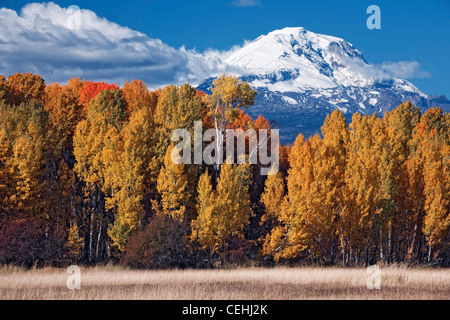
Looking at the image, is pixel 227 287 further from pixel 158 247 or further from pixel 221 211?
pixel 221 211

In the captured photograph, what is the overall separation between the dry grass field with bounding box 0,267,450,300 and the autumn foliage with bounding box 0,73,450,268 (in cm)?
909

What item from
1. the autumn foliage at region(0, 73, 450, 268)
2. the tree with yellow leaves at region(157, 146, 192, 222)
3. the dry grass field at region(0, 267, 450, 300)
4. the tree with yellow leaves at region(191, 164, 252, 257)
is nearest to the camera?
the dry grass field at region(0, 267, 450, 300)

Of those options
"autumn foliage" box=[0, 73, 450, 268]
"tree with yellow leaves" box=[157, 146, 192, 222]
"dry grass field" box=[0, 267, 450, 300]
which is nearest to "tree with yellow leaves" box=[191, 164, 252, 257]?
"autumn foliage" box=[0, 73, 450, 268]

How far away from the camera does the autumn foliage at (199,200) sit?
4619 cm

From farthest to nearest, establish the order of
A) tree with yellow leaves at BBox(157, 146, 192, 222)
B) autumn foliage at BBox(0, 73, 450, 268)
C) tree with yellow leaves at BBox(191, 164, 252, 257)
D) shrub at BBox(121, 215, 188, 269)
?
tree with yellow leaves at BBox(157, 146, 192, 222), tree with yellow leaves at BBox(191, 164, 252, 257), autumn foliage at BBox(0, 73, 450, 268), shrub at BBox(121, 215, 188, 269)

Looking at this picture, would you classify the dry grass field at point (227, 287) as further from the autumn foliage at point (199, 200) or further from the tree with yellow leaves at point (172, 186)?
the tree with yellow leaves at point (172, 186)

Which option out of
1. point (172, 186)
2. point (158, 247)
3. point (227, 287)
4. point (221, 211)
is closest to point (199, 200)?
point (221, 211)

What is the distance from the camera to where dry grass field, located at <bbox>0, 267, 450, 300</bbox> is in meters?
25.9

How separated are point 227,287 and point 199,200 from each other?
22.0 meters

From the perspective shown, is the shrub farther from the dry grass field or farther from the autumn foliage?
the dry grass field

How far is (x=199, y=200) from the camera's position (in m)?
51.6

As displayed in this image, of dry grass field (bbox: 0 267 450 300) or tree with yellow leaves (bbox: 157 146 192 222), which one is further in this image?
tree with yellow leaves (bbox: 157 146 192 222)
